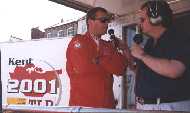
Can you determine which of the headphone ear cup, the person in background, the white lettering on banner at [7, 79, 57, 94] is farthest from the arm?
the white lettering on banner at [7, 79, 57, 94]

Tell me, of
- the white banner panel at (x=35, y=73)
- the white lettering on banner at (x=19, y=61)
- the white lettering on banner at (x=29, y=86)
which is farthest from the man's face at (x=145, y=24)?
the white lettering on banner at (x=19, y=61)

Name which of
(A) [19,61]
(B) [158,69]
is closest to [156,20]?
(B) [158,69]

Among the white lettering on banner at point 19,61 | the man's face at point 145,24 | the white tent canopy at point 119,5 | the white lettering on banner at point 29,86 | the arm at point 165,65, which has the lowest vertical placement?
the white lettering on banner at point 29,86

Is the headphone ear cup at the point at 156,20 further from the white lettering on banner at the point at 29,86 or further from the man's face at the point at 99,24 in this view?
the white lettering on banner at the point at 29,86

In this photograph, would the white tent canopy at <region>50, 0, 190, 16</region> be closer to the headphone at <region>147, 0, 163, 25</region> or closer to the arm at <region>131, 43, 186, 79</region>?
the headphone at <region>147, 0, 163, 25</region>

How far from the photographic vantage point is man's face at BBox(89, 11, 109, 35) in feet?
15.0

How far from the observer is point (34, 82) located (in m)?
11.5

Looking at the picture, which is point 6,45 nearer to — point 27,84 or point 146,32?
point 27,84

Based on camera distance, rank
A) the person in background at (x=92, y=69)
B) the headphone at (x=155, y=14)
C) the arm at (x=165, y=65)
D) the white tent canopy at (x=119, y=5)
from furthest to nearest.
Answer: the white tent canopy at (x=119, y=5) < the person in background at (x=92, y=69) < the headphone at (x=155, y=14) < the arm at (x=165, y=65)

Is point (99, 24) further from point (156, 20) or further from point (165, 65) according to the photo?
point (165, 65)

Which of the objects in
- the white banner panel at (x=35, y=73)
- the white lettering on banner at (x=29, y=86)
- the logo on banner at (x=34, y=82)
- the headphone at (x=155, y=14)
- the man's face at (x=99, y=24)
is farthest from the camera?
the white lettering on banner at (x=29, y=86)

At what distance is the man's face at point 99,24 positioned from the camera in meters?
4.58

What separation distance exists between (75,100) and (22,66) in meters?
8.01

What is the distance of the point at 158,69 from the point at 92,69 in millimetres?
1158
